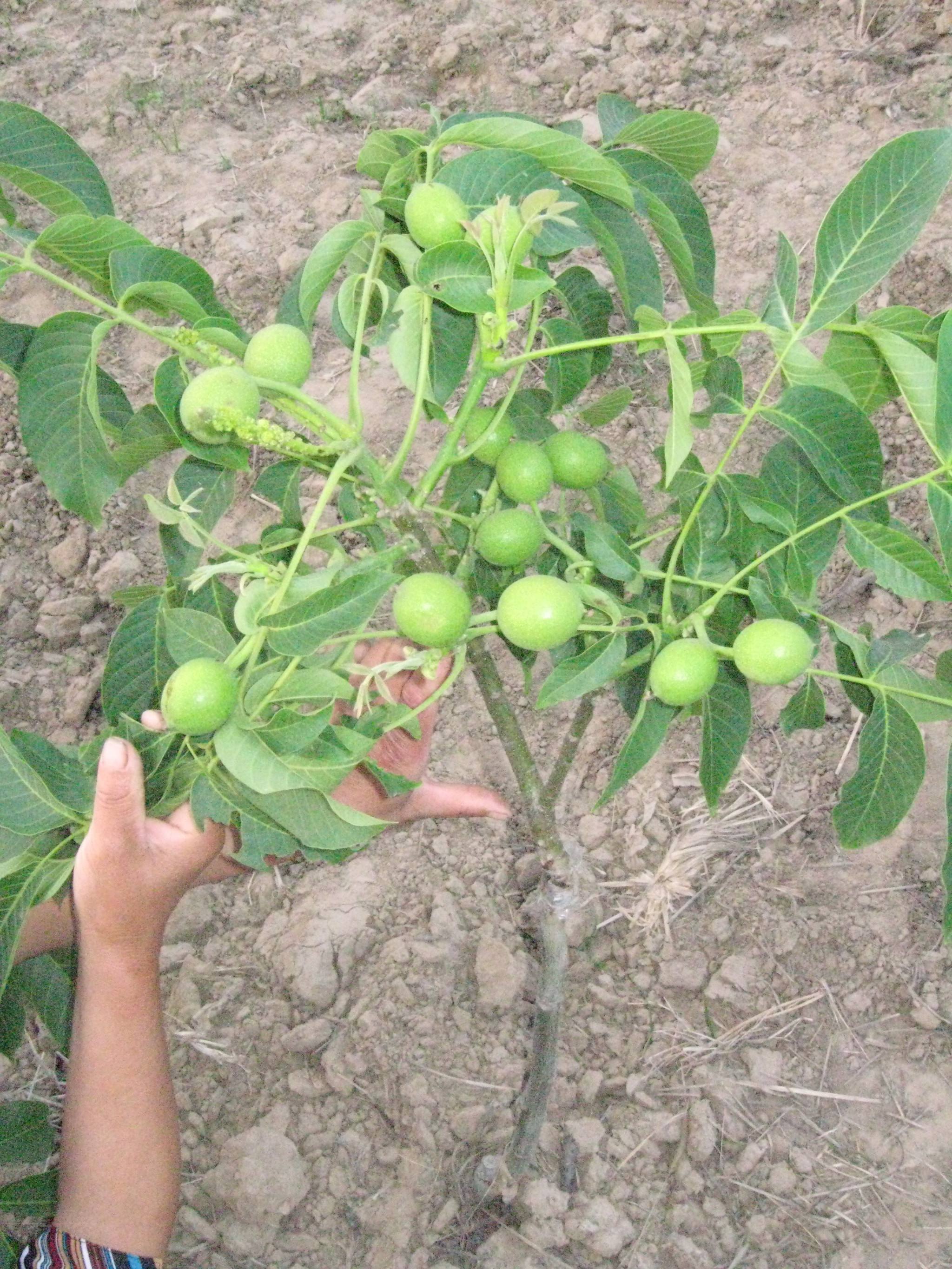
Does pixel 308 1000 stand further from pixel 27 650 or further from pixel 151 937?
pixel 27 650

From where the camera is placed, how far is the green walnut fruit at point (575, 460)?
4.00 feet

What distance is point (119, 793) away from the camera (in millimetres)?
1109

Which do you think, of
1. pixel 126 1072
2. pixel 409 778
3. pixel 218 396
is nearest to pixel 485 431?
pixel 218 396

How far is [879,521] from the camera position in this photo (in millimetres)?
1173

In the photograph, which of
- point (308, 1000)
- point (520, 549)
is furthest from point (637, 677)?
point (308, 1000)

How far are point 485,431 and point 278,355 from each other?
0.86ft

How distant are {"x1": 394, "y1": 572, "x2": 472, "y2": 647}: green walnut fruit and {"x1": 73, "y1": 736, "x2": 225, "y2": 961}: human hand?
0.34 metres

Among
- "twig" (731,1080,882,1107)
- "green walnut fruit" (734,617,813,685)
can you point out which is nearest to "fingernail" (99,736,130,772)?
"green walnut fruit" (734,617,813,685)

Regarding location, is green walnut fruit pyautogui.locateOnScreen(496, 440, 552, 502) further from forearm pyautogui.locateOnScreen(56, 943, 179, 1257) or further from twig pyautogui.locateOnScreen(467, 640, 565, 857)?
forearm pyautogui.locateOnScreen(56, 943, 179, 1257)

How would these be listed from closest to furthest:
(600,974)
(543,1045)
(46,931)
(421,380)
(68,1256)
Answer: (421,380) < (68,1256) < (46,931) < (543,1045) < (600,974)

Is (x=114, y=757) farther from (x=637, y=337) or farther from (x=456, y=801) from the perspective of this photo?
(x=456, y=801)

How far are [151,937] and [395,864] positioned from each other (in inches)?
37.9

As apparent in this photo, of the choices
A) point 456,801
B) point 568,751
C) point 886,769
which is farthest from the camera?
point 456,801

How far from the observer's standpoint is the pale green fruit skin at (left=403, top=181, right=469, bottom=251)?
103cm
